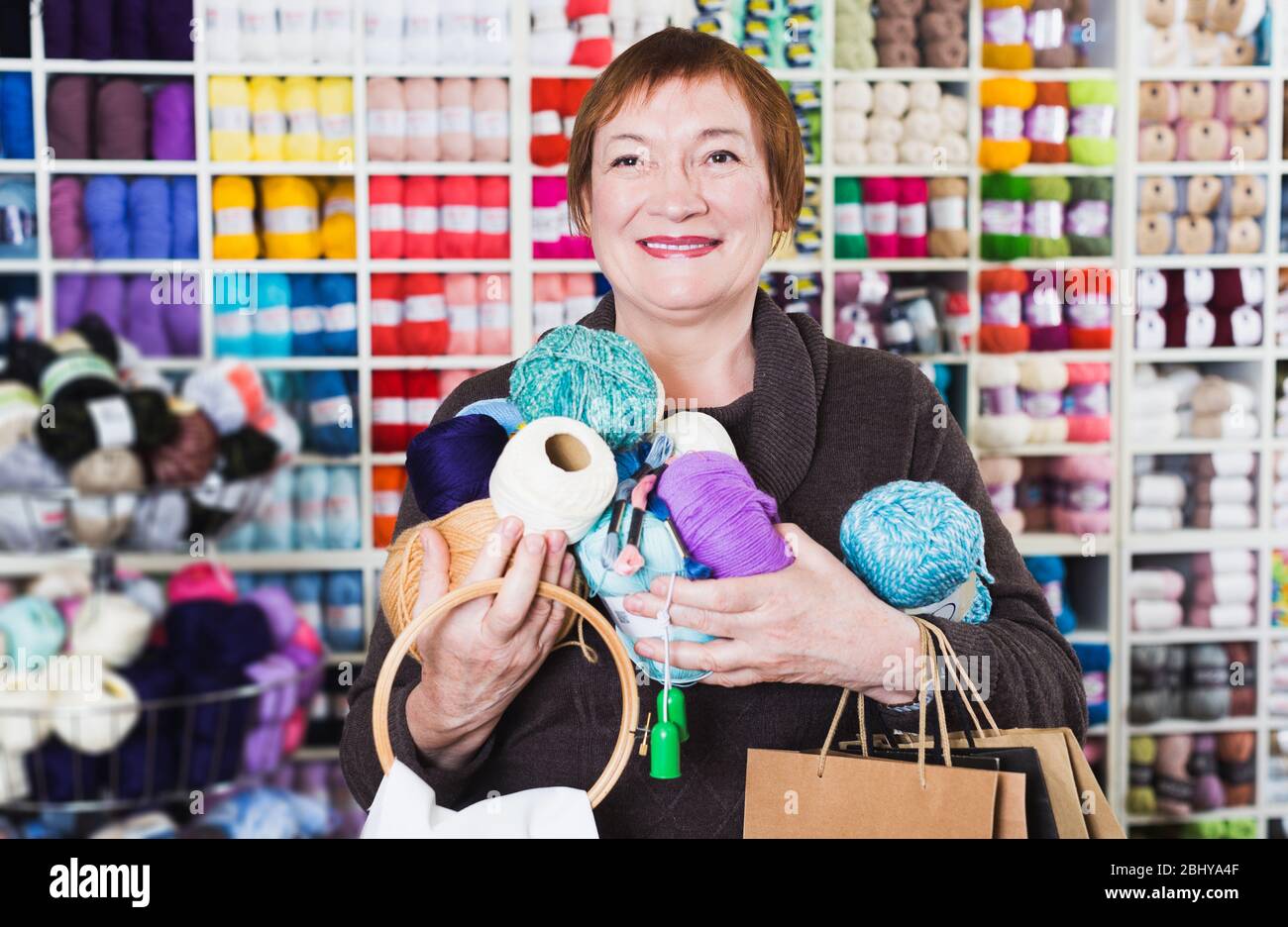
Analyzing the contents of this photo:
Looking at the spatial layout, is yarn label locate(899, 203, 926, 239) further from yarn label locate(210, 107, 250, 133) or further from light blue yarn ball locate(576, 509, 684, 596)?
light blue yarn ball locate(576, 509, 684, 596)

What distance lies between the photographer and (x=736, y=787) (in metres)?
0.89

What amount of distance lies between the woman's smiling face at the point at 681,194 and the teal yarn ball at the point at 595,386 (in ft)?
0.66

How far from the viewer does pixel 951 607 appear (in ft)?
2.66

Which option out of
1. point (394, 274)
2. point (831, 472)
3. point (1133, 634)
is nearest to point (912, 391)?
point (831, 472)

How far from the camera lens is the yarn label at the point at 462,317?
253 centimetres

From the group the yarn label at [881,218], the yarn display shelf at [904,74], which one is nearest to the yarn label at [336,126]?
the yarn display shelf at [904,74]

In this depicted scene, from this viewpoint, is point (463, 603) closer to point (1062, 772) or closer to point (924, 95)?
point (1062, 772)

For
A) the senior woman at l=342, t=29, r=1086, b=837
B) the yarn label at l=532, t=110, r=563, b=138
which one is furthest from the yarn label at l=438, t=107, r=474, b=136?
the senior woman at l=342, t=29, r=1086, b=837

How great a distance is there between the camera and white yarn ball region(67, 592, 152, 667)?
1285 mm

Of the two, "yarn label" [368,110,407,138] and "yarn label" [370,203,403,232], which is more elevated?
"yarn label" [368,110,407,138]

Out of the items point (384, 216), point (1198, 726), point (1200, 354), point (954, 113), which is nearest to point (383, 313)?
point (384, 216)

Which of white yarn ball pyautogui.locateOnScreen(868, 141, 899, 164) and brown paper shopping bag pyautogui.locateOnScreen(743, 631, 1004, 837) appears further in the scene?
white yarn ball pyautogui.locateOnScreen(868, 141, 899, 164)

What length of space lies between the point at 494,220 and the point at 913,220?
3.13ft

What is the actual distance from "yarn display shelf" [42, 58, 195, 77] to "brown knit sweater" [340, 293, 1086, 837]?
5.64 ft
